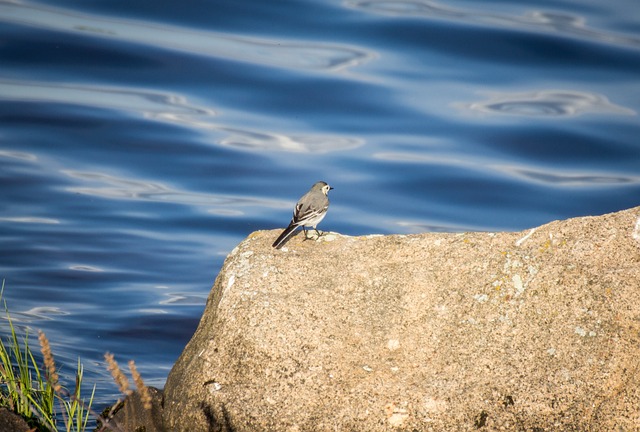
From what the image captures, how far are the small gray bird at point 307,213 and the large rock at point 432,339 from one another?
2.44 feet

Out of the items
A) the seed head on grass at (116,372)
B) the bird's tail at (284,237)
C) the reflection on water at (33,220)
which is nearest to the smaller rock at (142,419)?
the bird's tail at (284,237)

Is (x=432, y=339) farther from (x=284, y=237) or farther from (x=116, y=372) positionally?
(x=116, y=372)

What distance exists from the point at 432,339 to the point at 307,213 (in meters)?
2.28

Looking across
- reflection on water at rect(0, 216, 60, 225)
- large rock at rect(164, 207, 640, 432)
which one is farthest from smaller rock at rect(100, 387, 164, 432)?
reflection on water at rect(0, 216, 60, 225)

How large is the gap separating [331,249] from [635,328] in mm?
2279

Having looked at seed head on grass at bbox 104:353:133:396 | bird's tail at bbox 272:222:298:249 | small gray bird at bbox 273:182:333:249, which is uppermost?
small gray bird at bbox 273:182:333:249

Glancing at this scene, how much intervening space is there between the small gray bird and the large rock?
743 mm

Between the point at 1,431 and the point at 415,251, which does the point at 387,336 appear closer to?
the point at 415,251

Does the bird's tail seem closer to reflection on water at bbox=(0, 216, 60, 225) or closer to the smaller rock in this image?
the smaller rock

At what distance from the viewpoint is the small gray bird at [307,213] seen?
251 inches

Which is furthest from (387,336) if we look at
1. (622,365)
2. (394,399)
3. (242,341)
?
(622,365)

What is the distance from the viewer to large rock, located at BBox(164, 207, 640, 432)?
447 centimetres

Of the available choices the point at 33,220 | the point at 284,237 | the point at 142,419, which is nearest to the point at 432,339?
the point at 284,237

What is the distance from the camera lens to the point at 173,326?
11539 millimetres
